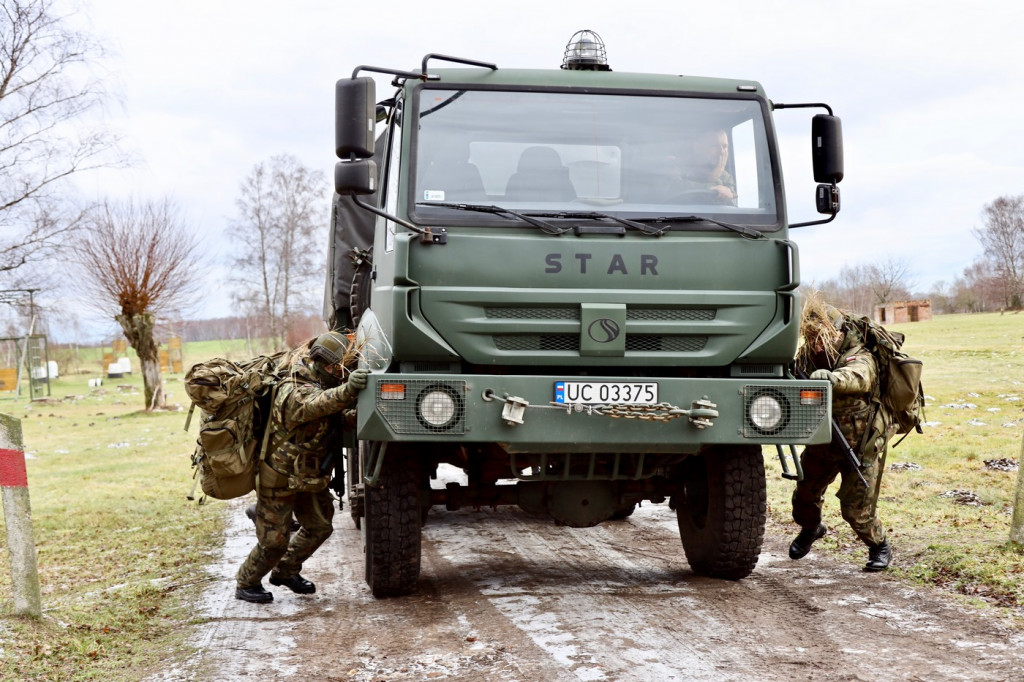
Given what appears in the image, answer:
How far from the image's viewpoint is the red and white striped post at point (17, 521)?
5418 mm

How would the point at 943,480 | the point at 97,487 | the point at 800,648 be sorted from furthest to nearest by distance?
1. the point at 97,487
2. the point at 943,480
3. the point at 800,648

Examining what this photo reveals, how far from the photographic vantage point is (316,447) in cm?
598

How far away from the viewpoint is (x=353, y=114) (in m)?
5.48

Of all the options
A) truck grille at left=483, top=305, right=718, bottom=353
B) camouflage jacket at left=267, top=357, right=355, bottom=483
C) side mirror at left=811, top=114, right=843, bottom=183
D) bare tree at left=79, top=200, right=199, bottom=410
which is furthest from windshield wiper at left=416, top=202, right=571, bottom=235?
bare tree at left=79, top=200, right=199, bottom=410

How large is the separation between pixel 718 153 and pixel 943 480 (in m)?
5.38

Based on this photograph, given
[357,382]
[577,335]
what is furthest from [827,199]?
[357,382]

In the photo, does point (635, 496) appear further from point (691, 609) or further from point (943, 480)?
point (943, 480)

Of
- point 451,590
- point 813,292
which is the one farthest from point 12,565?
point 813,292

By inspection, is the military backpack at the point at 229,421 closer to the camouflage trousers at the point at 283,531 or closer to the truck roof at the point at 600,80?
the camouflage trousers at the point at 283,531

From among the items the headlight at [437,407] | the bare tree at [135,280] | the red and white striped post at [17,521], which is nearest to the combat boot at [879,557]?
the headlight at [437,407]

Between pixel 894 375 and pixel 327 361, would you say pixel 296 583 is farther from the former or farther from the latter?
pixel 894 375

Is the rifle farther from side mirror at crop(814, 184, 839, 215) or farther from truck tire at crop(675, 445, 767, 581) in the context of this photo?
side mirror at crop(814, 184, 839, 215)

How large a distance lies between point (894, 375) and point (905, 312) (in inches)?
1909

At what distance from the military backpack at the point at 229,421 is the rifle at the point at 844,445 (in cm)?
309
